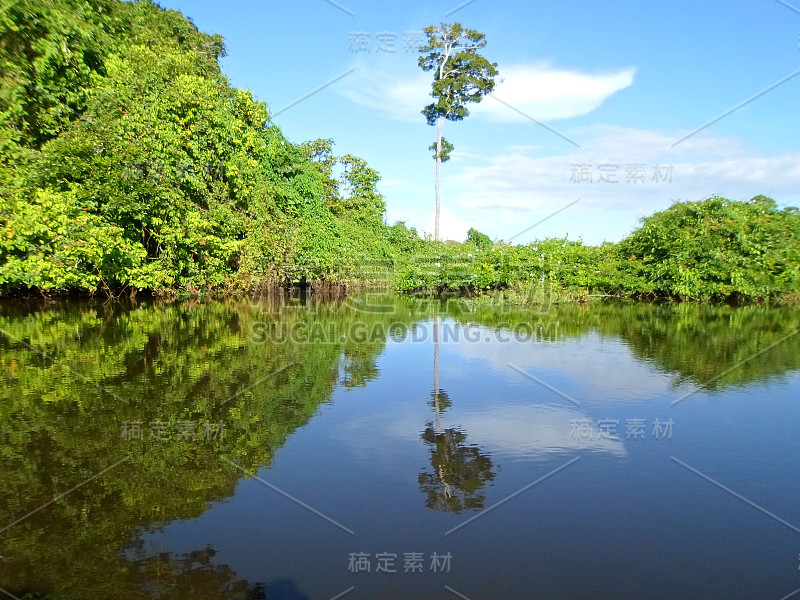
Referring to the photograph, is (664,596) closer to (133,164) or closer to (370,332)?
(370,332)

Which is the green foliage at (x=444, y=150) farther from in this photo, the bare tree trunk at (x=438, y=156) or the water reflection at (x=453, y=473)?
the water reflection at (x=453, y=473)

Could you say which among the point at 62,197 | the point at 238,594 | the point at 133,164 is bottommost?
the point at 238,594

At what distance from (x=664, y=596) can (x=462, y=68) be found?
102ft

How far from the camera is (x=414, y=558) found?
3.19 m

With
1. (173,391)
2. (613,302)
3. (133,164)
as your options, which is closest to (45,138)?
(133,164)

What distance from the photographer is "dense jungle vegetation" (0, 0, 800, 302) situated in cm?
1204

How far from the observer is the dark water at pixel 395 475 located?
305 cm

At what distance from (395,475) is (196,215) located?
48.4 ft

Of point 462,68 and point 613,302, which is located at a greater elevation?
point 462,68

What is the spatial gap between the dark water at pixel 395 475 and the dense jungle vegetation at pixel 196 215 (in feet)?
16.1

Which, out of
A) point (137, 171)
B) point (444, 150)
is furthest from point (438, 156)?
point (137, 171)

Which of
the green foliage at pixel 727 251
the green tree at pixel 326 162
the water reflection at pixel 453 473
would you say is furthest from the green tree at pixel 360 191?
the water reflection at pixel 453 473

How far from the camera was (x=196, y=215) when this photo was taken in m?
16.9

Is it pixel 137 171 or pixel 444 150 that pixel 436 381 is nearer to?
pixel 137 171
